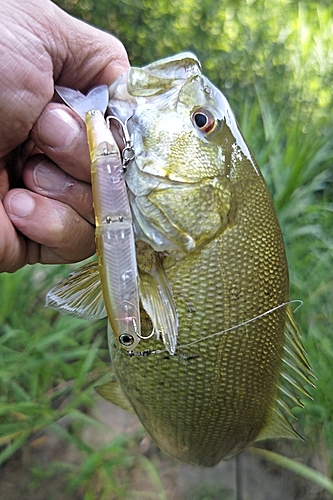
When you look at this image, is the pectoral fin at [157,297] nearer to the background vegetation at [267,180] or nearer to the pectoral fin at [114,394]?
the pectoral fin at [114,394]

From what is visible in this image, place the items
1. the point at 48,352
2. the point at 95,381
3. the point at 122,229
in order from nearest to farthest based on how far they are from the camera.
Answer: the point at 122,229, the point at 48,352, the point at 95,381

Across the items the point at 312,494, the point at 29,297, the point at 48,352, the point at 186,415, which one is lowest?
the point at 312,494

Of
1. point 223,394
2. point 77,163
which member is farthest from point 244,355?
point 77,163

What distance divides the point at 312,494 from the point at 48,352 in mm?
1399

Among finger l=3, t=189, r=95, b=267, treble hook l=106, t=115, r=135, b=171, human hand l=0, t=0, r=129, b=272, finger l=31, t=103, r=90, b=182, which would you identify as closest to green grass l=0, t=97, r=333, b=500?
human hand l=0, t=0, r=129, b=272

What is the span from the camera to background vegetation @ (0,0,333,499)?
1.80 meters

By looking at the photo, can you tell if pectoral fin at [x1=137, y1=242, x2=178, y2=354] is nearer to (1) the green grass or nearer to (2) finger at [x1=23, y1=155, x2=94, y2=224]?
(2) finger at [x1=23, y1=155, x2=94, y2=224]

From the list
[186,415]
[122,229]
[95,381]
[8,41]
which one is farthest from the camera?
[95,381]

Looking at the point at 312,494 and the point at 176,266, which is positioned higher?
the point at 176,266

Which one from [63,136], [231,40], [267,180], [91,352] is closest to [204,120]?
[63,136]

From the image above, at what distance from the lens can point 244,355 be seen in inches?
42.0

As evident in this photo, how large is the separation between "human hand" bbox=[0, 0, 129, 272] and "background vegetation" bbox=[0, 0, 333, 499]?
686mm

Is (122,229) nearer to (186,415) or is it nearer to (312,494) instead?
(186,415)

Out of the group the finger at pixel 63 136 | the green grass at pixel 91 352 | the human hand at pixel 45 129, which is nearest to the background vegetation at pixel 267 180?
the green grass at pixel 91 352
